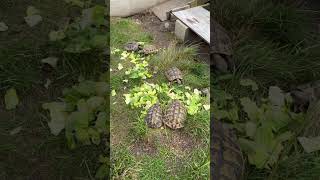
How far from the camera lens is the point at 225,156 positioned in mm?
2346

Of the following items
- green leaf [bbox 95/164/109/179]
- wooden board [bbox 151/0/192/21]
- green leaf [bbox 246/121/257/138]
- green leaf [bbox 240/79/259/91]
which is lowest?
green leaf [bbox 95/164/109/179]

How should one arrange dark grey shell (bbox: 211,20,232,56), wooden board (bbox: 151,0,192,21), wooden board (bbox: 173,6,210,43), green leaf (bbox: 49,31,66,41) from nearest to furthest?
green leaf (bbox: 49,31,66,41) < dark grey shell (bbox: 211,20,232,56) < wooden board (bbox: 173,6,210,43) < wooden board (bbox: 151,0,192,21)

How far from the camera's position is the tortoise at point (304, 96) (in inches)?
113

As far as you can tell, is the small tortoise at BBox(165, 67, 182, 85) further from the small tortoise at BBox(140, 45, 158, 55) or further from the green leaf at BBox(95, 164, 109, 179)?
the green leaf at BBox(95, 164, 109, 179)

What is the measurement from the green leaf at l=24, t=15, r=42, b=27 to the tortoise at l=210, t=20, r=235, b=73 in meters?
1.52

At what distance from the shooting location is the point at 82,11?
340cm

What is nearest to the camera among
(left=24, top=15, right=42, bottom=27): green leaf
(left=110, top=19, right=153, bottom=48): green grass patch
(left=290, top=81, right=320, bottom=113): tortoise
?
(left=290, top=81, right=320, bottom=113): tortoise

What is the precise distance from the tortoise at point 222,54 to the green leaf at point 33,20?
1519 millimetres

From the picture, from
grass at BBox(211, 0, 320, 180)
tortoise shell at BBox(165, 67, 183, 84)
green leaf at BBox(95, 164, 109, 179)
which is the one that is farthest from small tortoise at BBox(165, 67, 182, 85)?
green leaf at BBox(95, 164, 109, 179)

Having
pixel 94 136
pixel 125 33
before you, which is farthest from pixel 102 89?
pixel 125 33

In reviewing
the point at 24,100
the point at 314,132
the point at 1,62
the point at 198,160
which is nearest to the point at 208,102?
the point at 198,160

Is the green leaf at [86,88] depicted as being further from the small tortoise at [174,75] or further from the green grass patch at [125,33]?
the green grass patch at [125,33]

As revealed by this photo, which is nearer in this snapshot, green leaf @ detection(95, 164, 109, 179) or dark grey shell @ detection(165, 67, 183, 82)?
green leaf @ detection(95, 164, 109, 179)

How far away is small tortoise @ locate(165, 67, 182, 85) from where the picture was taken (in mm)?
3020
